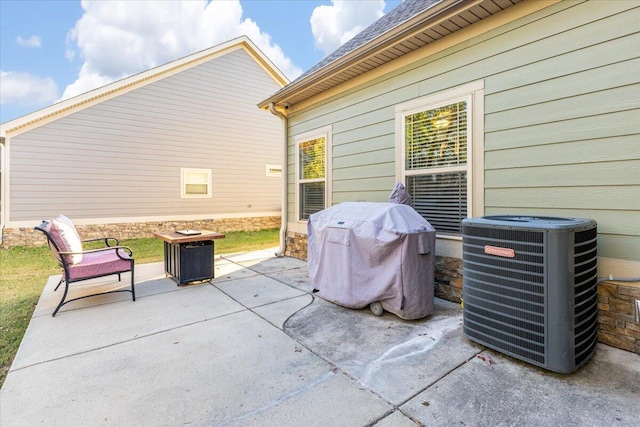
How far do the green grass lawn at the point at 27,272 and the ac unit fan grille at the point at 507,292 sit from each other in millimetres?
3658

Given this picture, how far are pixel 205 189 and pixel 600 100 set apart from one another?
10297 mm

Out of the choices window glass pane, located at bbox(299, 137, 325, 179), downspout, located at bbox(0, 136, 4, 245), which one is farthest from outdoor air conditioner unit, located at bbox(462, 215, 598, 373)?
downspout, located at bbox(0, 136, 4, 245)

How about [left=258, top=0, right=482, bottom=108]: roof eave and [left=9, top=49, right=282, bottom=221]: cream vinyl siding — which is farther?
[left=9, top=49, right=282, bottom=221]: cream vinyl siding

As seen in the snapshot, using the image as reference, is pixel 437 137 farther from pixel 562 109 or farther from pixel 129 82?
pixel 129 82

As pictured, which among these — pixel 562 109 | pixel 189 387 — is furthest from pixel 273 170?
pixel 189 387

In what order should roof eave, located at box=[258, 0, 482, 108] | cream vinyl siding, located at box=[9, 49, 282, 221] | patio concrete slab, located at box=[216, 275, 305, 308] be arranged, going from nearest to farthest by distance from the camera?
1. roof eave, located at box=[258, 0, 482, 108]
2. patio concrete slab, located at box=[216, 275, 305, 308]
3. cream vinyl siding, located at box=[9, 49, 282, 221]

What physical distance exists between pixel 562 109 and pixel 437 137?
127cm

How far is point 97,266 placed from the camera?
3.69 m

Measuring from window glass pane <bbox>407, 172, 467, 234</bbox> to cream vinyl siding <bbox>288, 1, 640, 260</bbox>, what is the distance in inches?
10.8

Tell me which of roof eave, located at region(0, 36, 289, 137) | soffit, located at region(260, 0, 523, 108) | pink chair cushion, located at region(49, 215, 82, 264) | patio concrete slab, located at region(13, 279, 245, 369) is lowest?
patio concrete slab, located at region(13, 279, 245, 369)

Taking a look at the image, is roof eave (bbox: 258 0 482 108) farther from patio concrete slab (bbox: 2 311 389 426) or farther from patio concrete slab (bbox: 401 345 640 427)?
patio concrete slab (bbox: 2 311 389 426)

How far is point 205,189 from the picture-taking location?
34.9 ft

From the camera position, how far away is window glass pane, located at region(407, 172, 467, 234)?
3.64m

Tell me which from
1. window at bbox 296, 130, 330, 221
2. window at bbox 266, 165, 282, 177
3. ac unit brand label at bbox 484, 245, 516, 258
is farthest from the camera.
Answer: window at bbox 266, 165, 282, 177
